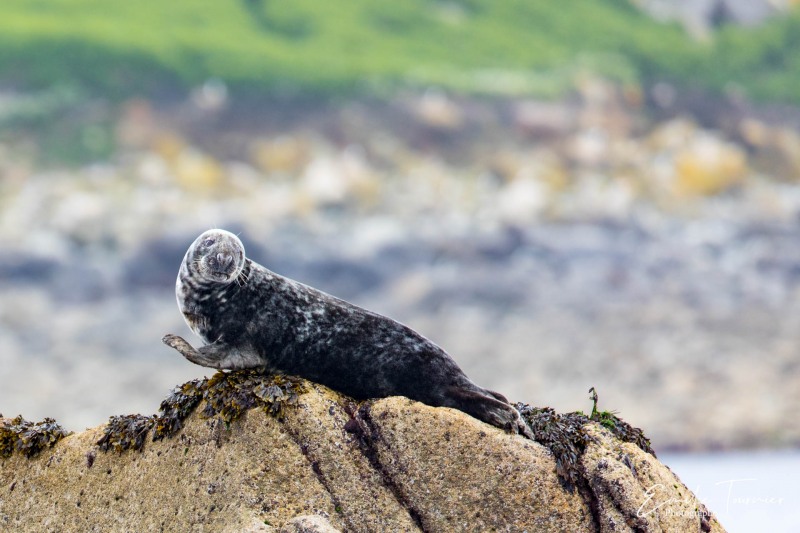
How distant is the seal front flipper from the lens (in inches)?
227

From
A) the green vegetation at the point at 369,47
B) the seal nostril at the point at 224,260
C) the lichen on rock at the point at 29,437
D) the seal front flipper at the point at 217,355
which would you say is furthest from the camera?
the green vegetation at the point at 369,47

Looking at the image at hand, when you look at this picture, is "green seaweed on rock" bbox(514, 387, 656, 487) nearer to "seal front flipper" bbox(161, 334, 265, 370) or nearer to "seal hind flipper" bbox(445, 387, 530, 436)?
"seal hind flipper" bbox(445, 387, 530, 436)

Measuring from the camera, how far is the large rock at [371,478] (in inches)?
216

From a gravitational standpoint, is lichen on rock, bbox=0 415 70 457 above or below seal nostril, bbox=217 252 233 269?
below

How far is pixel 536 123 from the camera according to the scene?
28.0m

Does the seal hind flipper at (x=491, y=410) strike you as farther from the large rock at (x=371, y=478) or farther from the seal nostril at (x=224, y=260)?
the seal nostril at (x=224, y=260)

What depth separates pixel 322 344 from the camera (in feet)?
19.9

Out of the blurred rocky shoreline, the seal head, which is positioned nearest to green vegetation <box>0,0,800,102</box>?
the blurred rocky shoreline

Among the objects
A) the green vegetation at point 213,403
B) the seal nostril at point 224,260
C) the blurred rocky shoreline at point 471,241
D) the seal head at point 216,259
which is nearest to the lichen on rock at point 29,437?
the green vegetation at point 213,403

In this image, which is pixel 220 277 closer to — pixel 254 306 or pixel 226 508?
pixel 254 306

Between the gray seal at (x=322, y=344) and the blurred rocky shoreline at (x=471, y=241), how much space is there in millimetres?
17163

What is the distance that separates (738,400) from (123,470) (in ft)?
65.5

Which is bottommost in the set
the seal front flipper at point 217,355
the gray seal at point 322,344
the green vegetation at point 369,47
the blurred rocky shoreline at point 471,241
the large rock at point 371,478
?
the large rock at point 371,478

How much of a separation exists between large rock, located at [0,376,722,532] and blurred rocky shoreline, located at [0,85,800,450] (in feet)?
56.1
